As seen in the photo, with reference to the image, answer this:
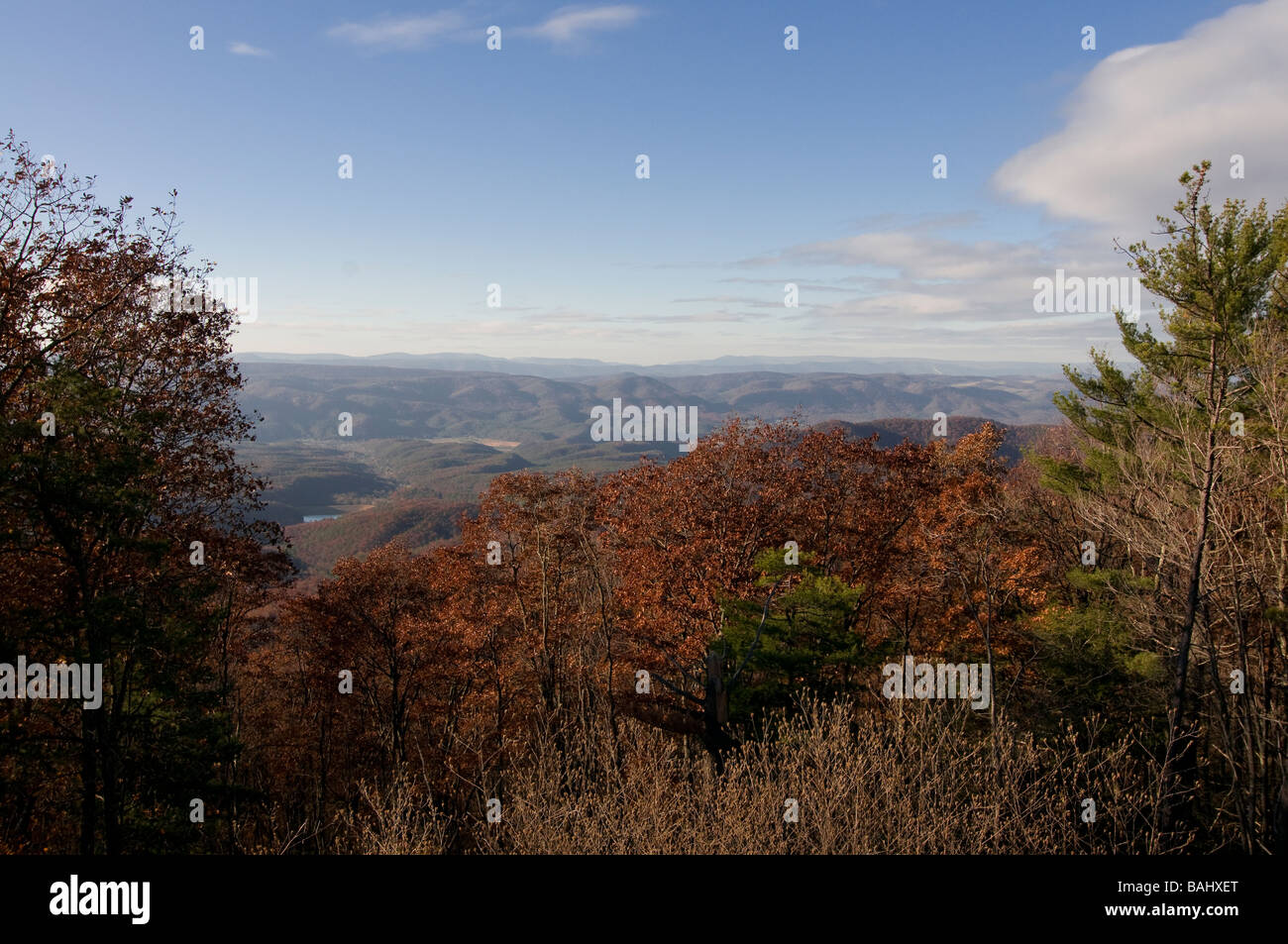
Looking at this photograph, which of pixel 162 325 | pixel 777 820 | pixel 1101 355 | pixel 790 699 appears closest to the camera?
pixel 777 820

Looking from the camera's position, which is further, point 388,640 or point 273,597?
point 388,640

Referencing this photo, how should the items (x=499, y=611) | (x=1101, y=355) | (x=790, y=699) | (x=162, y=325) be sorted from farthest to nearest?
(x=499, y=611) → (x=1101, y=355) → (x=790, y=699) → (x=162, y=325)

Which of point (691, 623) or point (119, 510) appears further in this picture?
point (691, 623)

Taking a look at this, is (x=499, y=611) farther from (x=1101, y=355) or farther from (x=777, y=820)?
(x=1101, y=355)

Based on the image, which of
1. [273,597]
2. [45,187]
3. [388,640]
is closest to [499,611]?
[388,640]

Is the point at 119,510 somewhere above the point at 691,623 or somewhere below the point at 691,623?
above
